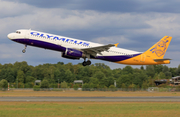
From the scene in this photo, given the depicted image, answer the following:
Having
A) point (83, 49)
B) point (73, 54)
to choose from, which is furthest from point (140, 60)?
point (73, 54)

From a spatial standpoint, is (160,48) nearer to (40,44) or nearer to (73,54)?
(73,54)

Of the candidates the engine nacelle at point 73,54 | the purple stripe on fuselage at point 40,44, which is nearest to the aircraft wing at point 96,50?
the engine nacelle at point 73,54

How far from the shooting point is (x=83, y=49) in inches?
2083

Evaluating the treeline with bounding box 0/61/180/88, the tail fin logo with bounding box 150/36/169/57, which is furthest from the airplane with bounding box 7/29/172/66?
the treeline with bounding box 0/61/180/88

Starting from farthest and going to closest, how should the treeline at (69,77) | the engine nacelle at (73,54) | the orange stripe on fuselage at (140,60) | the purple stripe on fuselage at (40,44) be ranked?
the treeline at (69,77), the orange stripe on fuselage at (140,60), the engine nacelle at (73,54), the purple stripe on fuselage at (40,44)

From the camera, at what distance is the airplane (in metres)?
51.5

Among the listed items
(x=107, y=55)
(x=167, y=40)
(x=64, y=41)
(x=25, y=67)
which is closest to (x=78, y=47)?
(x=64, y=41)

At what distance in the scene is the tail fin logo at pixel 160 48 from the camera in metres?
61.1

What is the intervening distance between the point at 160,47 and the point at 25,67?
143071 millimetres

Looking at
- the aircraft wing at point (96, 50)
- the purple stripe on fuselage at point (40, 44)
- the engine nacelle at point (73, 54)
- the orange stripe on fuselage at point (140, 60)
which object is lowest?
the orange stripe on fuselage at point (140, 60)

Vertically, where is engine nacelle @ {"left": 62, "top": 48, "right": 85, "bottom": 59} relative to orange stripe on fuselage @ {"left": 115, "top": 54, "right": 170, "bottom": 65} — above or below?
above

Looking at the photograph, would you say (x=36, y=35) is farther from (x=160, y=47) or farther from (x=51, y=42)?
(x=160, y=47)

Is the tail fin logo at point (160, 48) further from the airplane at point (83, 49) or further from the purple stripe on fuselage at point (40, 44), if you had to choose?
the purple stripe on fuselage at point (40, 44)

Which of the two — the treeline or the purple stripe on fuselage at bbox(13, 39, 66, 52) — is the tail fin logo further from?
the treeline
